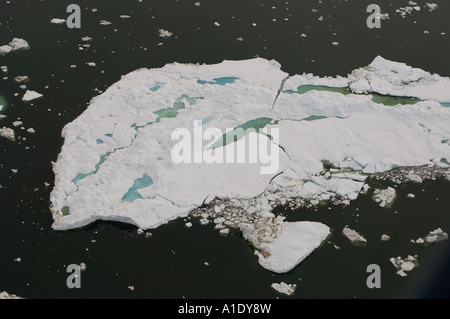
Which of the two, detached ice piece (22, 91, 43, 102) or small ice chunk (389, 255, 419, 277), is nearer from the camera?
small ice chunk (389, 255, 419, 277)

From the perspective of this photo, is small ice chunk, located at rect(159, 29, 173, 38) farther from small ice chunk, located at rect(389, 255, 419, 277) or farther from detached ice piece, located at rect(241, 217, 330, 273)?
small ice chunk, located at rect(389, 255, 419, 277)

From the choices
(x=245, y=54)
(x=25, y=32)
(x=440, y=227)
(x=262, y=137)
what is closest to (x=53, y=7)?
(x=25, y=32)

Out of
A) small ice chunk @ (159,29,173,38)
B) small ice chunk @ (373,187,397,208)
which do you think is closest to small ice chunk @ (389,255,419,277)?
small ice chunk @ (373,187,397,208)

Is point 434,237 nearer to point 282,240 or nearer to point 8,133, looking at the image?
point 282,240

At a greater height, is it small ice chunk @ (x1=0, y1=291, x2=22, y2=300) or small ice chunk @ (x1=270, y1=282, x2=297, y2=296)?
small ice chunk @ (x1=270, y1=282, x2=297, y2=296)

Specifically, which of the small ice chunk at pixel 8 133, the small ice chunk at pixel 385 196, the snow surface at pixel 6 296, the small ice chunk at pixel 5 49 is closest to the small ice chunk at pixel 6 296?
the snow surface at pixel 6 296

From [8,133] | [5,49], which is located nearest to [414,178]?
[8,133]
